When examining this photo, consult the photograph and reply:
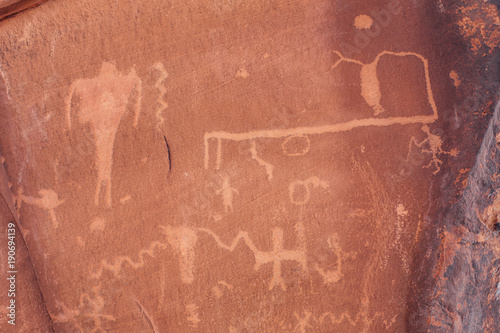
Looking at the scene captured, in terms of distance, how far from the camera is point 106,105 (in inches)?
71.6

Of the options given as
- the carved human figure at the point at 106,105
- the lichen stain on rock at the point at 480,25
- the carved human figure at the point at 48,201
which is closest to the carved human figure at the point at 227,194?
the carved human figure at the point at 106,105

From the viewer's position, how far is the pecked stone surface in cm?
175

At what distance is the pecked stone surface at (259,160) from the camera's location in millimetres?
1749

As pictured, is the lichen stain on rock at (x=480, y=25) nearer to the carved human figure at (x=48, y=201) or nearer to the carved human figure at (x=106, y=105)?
the carved human figure at (x=106, y=105)

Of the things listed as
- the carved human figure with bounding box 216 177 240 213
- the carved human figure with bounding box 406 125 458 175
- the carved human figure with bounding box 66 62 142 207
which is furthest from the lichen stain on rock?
the carved human figure with bounding box 66 62 142 207

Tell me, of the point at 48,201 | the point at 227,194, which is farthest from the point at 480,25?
the point at 48,201

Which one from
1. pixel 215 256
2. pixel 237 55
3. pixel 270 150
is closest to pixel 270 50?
pixel 237 55

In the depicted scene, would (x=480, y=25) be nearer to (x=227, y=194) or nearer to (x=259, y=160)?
(x=259, y=160)

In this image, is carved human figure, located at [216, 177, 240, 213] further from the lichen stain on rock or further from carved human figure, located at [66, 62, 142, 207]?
the lichen stain on rock

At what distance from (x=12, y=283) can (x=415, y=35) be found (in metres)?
2.46

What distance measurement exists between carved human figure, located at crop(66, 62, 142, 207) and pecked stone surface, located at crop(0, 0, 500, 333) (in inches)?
0.4

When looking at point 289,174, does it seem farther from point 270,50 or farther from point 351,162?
point 270,50

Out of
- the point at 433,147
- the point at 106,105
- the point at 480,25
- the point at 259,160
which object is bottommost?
the point at 433,147

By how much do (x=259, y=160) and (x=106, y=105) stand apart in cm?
85
